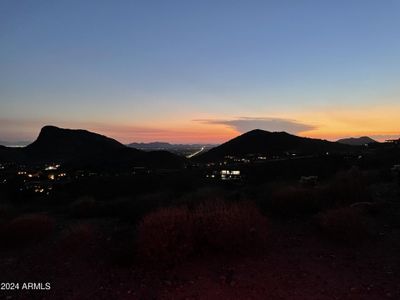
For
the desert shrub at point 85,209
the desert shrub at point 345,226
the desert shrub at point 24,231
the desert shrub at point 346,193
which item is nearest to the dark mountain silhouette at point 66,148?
the desert shrub at point 85,209

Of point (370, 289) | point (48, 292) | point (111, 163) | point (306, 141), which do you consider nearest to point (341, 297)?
point (370, 289)

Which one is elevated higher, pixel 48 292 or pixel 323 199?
pixel 323 199

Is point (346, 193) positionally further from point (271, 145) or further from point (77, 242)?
point (271, 145)

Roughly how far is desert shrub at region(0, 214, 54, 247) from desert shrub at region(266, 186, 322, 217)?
649 centimetres

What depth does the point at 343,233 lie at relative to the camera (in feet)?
27.8

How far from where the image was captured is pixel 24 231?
375 inches

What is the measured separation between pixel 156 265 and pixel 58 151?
130 m

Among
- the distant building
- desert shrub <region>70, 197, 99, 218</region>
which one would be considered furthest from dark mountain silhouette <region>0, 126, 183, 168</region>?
desert shrub <region>70, 197, 99, 218</region>

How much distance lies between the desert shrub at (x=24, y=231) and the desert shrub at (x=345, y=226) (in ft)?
23.2

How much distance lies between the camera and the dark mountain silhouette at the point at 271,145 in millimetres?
93938

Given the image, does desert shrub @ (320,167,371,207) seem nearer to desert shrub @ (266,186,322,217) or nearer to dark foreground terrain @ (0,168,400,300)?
desert shrub @ (266,186,322,217)

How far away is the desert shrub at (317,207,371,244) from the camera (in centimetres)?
836

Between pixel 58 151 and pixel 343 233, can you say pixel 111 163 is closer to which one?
pixel 58 151

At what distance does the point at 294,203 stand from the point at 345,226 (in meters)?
3.03
